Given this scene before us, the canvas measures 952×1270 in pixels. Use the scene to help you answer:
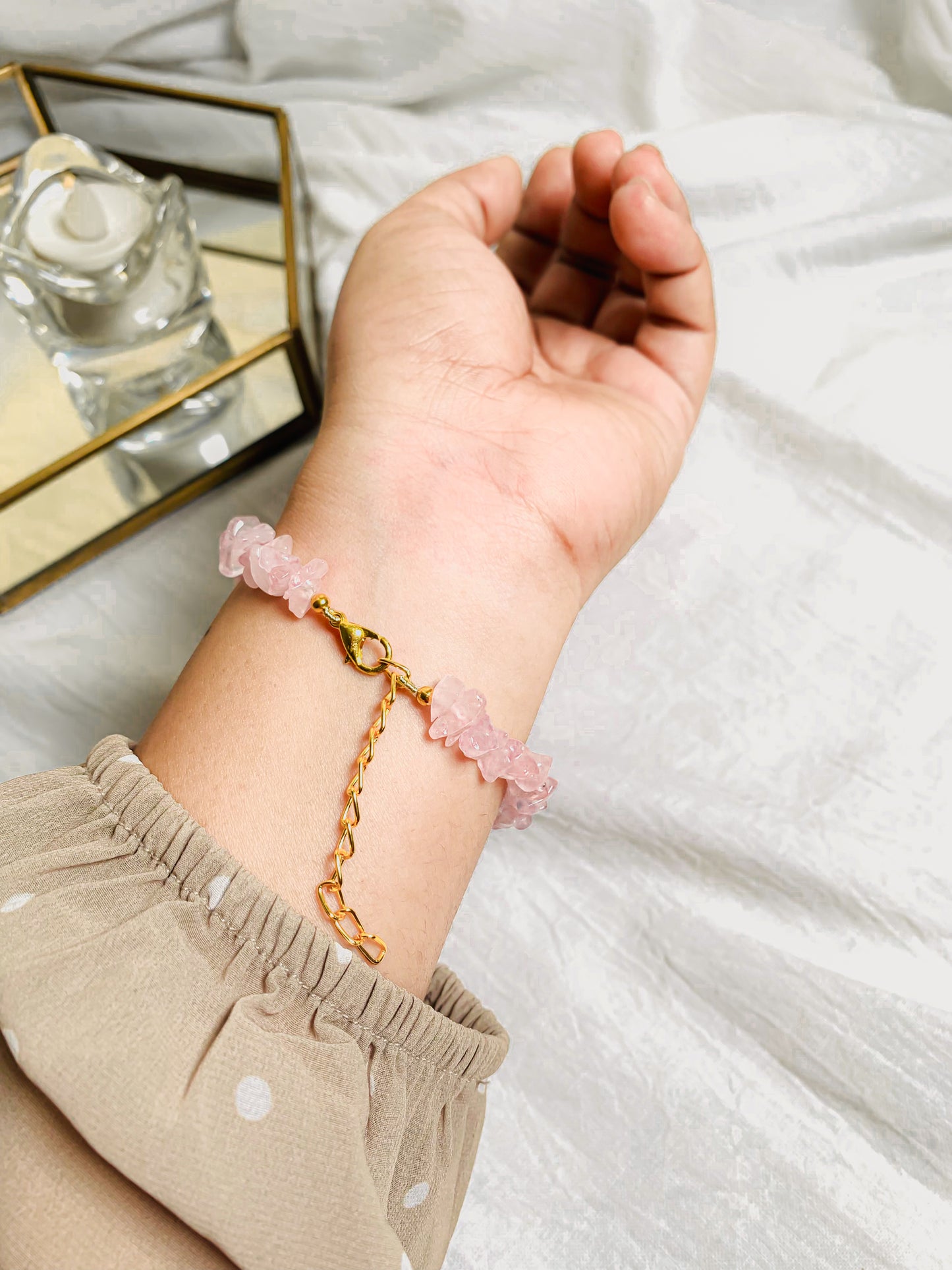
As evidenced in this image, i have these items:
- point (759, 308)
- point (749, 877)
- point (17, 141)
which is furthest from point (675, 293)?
point (17, 141)

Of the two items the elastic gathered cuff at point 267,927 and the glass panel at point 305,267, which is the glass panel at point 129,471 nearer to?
the glass panel at point 305,267

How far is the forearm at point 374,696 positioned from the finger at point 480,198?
0.20m

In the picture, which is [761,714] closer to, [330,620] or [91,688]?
[330,620]

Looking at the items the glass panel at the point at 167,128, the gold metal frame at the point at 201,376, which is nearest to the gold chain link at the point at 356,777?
the gold metal frame at the point at 201,376

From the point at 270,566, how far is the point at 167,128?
0.53 metres

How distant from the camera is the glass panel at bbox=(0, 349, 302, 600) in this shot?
73 cm

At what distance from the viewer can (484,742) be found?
56 centimetres

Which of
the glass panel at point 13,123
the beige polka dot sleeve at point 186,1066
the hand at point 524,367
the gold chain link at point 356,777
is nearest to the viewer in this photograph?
the beige polka dot sleeve at point 186,1066

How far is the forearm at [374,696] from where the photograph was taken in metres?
0.52

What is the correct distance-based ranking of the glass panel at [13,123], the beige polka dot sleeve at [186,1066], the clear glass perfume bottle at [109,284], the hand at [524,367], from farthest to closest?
the glass panel at [13,123] < the clear glass perfume bottle at [109,284] < the hand at [524,367] < the beige polka dot sleeve at [186,1066]

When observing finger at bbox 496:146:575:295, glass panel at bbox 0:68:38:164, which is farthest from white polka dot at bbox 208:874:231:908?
glass panel at bbox 0:68:38:164

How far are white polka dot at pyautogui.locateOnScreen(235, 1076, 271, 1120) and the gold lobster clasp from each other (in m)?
0.22

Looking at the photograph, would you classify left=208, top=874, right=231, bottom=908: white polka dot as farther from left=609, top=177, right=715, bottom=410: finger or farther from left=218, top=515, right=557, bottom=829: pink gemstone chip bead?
left=609, top=177, right=715, bottom=410: finger

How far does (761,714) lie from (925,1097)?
0.25 metres
